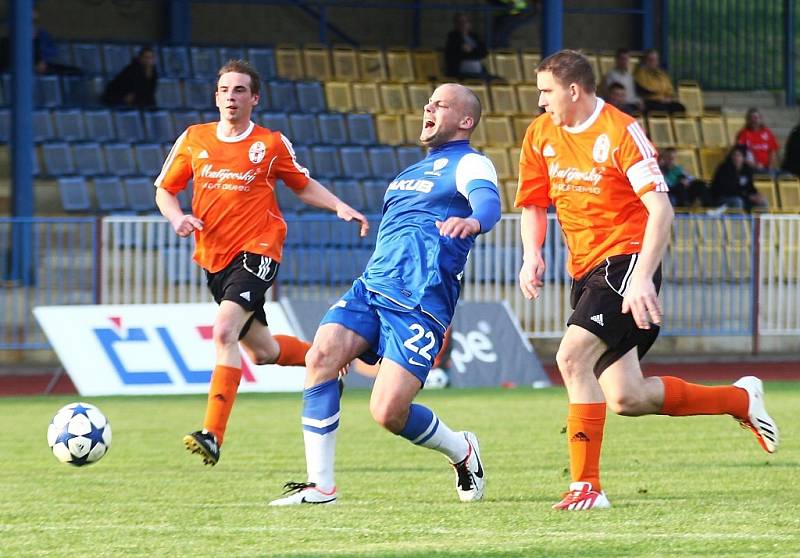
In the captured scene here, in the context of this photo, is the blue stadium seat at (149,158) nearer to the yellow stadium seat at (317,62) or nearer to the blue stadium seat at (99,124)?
the blue stadium seat at (99,124)

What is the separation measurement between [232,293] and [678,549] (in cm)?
398

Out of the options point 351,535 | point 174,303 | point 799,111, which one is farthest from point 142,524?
point 799,111

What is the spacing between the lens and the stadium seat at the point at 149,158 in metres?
19.3

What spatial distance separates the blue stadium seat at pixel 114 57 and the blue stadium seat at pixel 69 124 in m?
1.95

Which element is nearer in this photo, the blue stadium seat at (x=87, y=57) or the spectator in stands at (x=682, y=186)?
the spectator in stands at (x=682, y=186)

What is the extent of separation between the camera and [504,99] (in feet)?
74.4

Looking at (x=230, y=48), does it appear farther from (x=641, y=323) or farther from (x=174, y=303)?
(x=641, y=323)

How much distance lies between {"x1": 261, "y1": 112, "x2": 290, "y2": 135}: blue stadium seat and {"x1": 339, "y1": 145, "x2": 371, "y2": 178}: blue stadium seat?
848 mm

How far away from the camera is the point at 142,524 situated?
609cm

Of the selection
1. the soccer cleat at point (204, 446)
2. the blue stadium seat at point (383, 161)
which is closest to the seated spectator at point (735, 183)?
the blue stadium seat at point (383, 161)

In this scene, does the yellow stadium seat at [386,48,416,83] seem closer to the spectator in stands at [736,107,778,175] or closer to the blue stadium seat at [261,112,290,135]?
the blue stadium seat at [261,112,290,135]

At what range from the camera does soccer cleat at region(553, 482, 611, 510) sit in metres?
6.46

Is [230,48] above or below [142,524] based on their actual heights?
above

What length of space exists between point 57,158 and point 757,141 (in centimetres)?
1002
